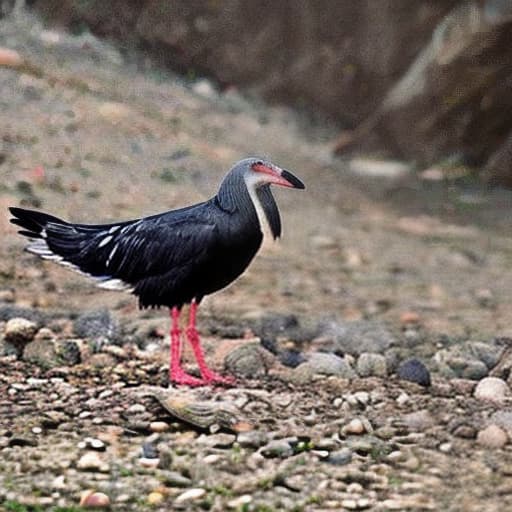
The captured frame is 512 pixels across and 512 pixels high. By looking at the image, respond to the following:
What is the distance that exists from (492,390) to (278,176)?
1.00 meters

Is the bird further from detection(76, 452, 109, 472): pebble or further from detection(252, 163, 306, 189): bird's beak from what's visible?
detection(76, 452, 109, 472): pebble

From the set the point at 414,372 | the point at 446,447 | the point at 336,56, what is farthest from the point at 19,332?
the point at 336,56

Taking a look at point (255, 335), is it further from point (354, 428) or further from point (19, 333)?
point (354, 428)

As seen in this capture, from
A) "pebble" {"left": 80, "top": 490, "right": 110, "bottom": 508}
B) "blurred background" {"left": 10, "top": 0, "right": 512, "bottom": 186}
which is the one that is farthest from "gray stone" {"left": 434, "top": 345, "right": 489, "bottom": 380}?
"blurred background" {"left": 10, "top": 0, "right": 512, "bottom": 186}

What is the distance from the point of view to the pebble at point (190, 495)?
7.75 feet

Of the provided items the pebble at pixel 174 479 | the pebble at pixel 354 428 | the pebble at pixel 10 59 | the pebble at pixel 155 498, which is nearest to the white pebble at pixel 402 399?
the pebble at pixel 354 428

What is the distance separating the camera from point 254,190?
271 cm

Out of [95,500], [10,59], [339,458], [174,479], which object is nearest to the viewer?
[95,500]

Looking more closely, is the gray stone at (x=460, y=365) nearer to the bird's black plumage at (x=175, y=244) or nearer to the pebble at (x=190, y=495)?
the bird's black plumage at (x=175, y=244)

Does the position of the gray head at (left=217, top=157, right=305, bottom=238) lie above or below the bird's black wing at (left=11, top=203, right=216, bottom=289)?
above

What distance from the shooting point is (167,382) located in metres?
3.04

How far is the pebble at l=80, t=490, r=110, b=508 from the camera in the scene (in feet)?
7.57

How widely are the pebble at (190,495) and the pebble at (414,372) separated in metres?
1.05

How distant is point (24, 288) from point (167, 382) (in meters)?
1.15
